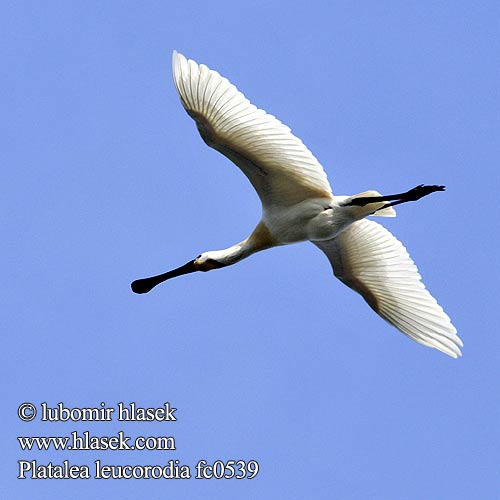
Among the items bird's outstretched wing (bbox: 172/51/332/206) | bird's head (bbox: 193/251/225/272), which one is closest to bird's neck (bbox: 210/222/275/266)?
bird's head (bbox: 193/251/225/272)

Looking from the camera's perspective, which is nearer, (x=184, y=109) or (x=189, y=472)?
(x=184, y=109)

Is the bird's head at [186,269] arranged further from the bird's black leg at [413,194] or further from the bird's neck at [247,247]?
the bird's black leg at [413,194]

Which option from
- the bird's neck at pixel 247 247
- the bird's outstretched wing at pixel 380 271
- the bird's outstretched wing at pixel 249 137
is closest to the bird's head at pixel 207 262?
the bird's neck at pixel 247 247

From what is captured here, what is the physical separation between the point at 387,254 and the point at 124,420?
3.74 metres

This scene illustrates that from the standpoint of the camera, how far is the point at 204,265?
13977 mm

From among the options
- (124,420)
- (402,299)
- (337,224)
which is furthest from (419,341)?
(124,420)

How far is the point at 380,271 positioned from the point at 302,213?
164 centimetres

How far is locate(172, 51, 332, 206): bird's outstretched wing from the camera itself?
481 inches

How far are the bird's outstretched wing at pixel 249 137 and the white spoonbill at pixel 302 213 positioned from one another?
0.4 inches

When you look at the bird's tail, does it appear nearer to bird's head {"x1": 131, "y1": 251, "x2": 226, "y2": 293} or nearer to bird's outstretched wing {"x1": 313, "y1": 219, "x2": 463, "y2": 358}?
bird's outstretched wing {"x1": 313, "y1": 219, "x2": 463, "y2": 358}

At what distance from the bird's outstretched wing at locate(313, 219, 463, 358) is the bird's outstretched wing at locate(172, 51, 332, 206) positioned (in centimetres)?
124

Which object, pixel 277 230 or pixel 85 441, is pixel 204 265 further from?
pixel 85 441

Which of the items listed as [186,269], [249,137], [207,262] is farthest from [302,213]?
[186,269]

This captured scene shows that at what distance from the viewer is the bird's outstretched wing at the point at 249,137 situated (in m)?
12.2
